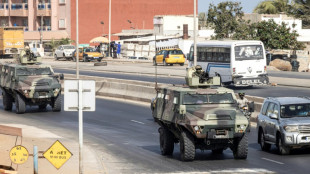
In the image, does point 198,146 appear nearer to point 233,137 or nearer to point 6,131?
point 233,137

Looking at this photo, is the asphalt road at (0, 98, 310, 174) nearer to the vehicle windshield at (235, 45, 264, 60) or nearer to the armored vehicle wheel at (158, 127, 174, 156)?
the armored vehicle wheel at (158, 127, 174, 156)

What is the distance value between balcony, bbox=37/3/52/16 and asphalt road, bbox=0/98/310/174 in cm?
8134

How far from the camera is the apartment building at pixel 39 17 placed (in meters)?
118

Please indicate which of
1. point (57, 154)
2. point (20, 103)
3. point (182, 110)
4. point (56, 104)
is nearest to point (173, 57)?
point (56, 104)

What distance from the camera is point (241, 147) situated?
20156mm

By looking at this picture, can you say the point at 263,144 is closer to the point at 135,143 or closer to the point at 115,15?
the point at 135,143

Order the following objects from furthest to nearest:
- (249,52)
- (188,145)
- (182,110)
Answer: (249,52), (182,110), (188,145)

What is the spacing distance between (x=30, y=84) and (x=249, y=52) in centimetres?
1423

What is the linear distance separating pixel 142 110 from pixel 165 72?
23064mm

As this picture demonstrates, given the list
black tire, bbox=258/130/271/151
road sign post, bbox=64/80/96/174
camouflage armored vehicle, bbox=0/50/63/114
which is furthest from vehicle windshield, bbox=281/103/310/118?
camouflage armored vehicle, bbox=0/50/63/114

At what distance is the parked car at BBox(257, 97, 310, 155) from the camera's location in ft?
68.3

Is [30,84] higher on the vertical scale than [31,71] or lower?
lower

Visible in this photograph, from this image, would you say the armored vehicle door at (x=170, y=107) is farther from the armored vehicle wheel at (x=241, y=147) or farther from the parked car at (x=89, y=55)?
the parked car at (x=89, y=55)

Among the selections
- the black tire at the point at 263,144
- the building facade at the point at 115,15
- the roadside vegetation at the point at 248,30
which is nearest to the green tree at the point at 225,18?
the roadside vegetation at the point at 248,30
